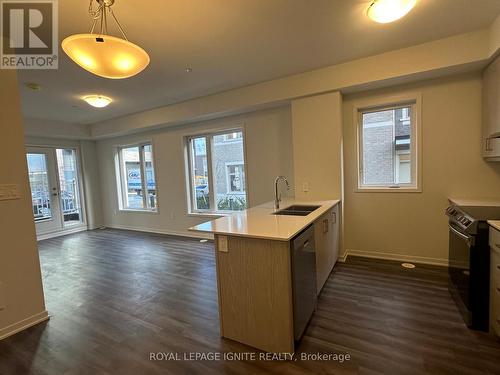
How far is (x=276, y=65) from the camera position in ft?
10.4

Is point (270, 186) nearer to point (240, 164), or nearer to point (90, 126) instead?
point (240, 164)

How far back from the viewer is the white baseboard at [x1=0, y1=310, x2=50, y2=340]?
7.19 ft

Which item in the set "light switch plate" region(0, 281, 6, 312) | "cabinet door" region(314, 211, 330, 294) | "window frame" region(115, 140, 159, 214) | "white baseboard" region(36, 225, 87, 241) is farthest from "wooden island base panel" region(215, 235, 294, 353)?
"white baseboard" region(36, 225, 87, 241)

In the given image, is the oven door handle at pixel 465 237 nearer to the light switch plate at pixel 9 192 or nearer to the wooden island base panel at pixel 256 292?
the wooden island base panel at pixel 256 292

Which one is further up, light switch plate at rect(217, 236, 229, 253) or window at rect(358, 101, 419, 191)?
window at rect(358, 101, 419, 191)

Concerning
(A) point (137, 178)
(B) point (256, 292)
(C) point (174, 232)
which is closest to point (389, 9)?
(B) point (256, 292)

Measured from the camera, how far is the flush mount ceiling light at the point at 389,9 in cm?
180

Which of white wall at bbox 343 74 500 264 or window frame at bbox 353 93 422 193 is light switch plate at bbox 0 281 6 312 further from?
window frame at bbox 353 93 422 193

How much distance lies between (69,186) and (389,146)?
7159mm

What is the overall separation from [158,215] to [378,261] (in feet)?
15.0

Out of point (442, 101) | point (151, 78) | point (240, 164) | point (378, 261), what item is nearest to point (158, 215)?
point (240, 164)

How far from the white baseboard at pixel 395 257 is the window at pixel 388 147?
3.08 ft

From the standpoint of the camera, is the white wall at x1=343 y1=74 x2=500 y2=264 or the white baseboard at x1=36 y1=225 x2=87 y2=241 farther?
the white baseboard at x1=36 y1=225 x2=87 y2=241

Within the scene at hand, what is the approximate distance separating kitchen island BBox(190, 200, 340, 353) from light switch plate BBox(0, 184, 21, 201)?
5.99 feet
